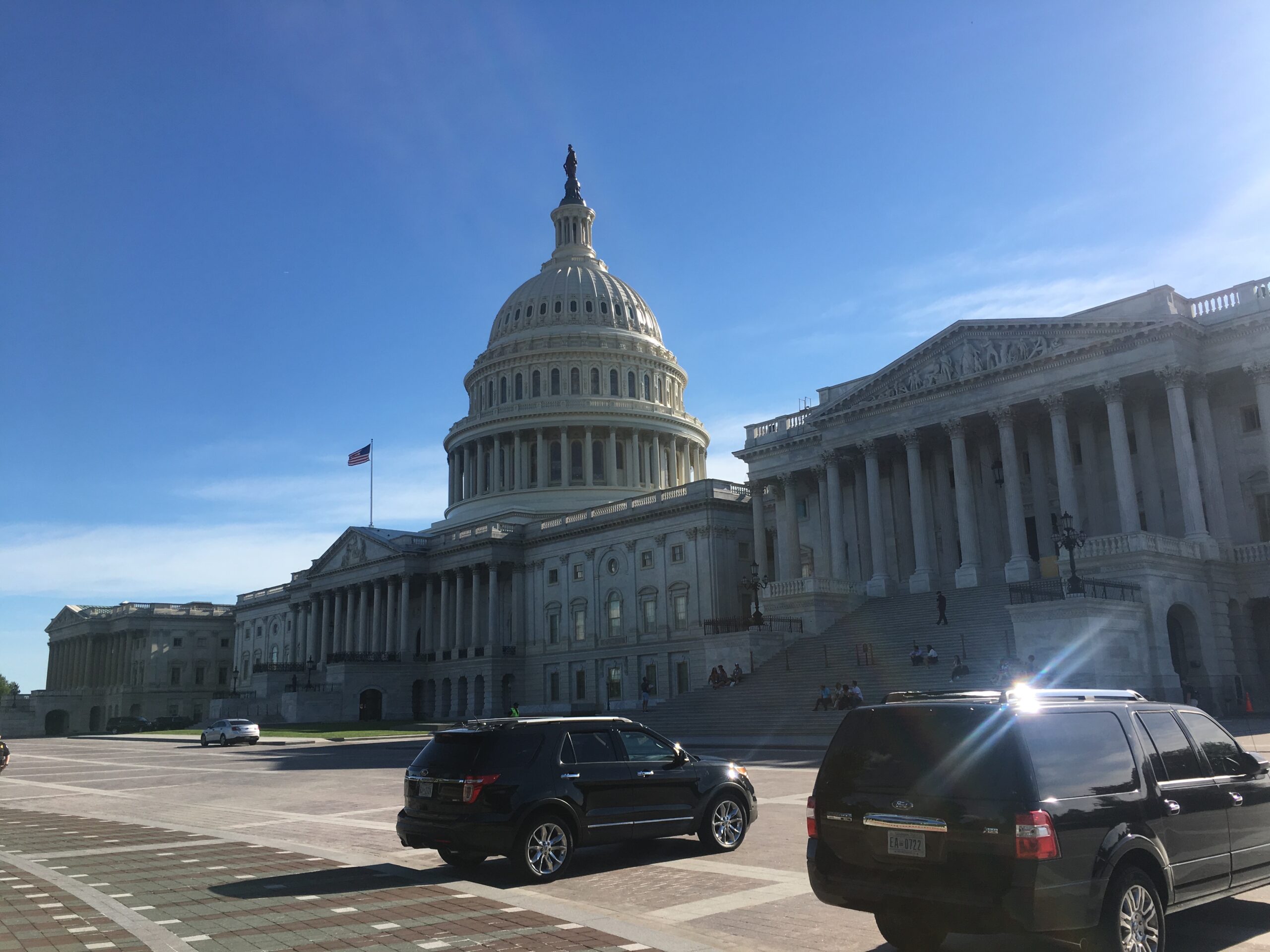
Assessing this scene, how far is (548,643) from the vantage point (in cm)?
8688

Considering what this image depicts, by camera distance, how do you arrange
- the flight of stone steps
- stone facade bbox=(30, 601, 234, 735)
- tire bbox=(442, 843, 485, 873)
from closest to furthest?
1. tire bbox=(442, 843, 485, 873)
2. the flight of stone steps
3. stone facade bbox=(30, 601, 234, 735)

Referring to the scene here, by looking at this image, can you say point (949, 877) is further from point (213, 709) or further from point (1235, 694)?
point (213, 709)

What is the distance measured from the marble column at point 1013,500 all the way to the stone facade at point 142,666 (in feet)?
352

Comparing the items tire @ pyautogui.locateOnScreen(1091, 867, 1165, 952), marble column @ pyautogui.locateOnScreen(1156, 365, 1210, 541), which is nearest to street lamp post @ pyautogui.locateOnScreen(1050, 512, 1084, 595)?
marble column @ pyautogui.locateOnScreen(1156, 365, 1210, 541)

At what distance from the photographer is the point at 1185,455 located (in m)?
45.5

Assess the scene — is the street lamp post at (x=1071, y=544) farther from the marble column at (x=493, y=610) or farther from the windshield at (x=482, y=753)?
the marble column at (x=493, y=610)

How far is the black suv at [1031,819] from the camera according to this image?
7863 millimetres

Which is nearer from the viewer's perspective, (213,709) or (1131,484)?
(1131,484)

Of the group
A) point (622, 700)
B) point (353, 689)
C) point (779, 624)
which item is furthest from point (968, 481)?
point (353, 689)

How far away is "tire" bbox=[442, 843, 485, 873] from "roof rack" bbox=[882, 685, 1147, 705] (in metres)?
6.18

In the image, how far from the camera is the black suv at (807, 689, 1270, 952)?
786 cm

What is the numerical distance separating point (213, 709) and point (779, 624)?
61.2 m

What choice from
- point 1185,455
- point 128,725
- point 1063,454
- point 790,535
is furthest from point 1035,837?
point 128,725

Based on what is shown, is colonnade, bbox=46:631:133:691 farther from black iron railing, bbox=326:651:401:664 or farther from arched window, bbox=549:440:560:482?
arched window, bbox=549:440:560:482
